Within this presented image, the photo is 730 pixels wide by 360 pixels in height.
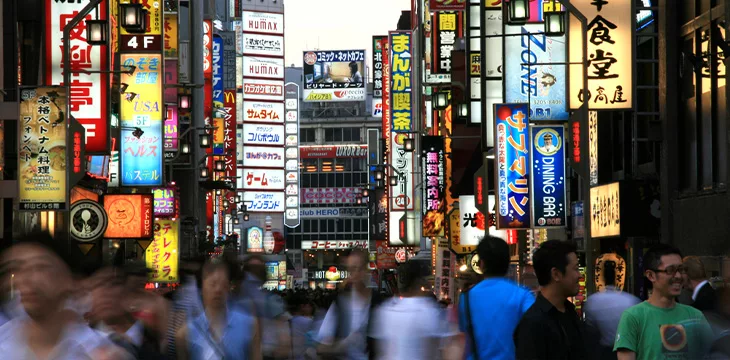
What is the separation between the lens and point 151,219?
30.4 metres

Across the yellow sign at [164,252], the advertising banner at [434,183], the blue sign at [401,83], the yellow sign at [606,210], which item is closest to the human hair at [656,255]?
the yellow sign at [606,210]

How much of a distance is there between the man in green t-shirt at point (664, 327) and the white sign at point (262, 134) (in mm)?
74787

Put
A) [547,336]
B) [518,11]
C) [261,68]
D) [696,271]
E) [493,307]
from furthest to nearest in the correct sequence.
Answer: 1. [261,68]
2. [518,11]
3. [696,271]
4. [493,307]
5. [547,336]

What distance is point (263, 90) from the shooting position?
8238cm

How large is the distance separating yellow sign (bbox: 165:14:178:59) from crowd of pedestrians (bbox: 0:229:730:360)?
102ft

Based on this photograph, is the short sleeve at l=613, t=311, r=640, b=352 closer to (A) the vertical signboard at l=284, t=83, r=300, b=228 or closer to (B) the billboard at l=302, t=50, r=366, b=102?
(A) the vertical signboard at l=284, t=83, r=300, b=228

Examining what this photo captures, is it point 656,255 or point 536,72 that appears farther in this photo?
point 536,72

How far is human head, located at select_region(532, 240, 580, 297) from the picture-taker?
22.9ft

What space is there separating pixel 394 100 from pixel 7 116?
3997 cm

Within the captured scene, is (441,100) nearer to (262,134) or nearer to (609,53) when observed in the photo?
(609,53)

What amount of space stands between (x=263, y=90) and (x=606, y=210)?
59.5m

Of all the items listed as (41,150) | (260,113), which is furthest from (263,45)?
(41,150)

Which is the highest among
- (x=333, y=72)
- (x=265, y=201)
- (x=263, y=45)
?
(x=333, y=72)

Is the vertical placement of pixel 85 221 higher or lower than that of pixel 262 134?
lower
